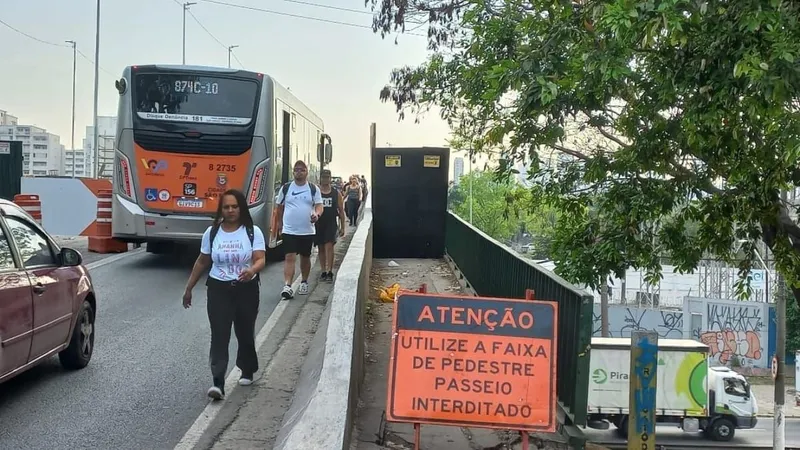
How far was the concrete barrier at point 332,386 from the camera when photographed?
4352 millimetres

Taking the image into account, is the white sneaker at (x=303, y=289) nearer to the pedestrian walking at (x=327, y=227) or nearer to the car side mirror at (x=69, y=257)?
the pedestrian walking at (x=327, y=227)

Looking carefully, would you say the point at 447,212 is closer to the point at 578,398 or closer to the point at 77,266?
the point at 77,266

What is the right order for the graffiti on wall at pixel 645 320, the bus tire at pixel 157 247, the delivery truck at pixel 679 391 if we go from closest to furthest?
1. the bus tire at pixel 157 247
2. the delivery truck at pixel 679 391
3. the graffiti on wall at pixel 645 320

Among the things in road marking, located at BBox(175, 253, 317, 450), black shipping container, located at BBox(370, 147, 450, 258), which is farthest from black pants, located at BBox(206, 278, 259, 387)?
black shipping container, located at BBox(370, 147, 450, 258)

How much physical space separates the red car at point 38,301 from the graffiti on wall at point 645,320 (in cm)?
4358

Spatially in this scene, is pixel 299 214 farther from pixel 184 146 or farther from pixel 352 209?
pixel 352 209

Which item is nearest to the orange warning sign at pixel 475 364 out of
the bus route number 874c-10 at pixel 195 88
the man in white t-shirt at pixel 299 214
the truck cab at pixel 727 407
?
the man in white t-shirt at pixel 299 214

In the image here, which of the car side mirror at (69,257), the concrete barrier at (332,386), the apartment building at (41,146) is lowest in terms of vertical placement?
the concrete barrier at (332,386)

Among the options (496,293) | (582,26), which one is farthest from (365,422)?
(582,26)

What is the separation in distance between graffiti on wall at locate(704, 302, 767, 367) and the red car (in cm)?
4344

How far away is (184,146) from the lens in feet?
44.9

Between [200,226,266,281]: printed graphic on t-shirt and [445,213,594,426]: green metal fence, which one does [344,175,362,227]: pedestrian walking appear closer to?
[445,213,594,426]: green metal fence

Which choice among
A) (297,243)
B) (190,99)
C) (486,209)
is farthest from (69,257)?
(486,209)

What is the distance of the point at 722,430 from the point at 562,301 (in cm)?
2064
